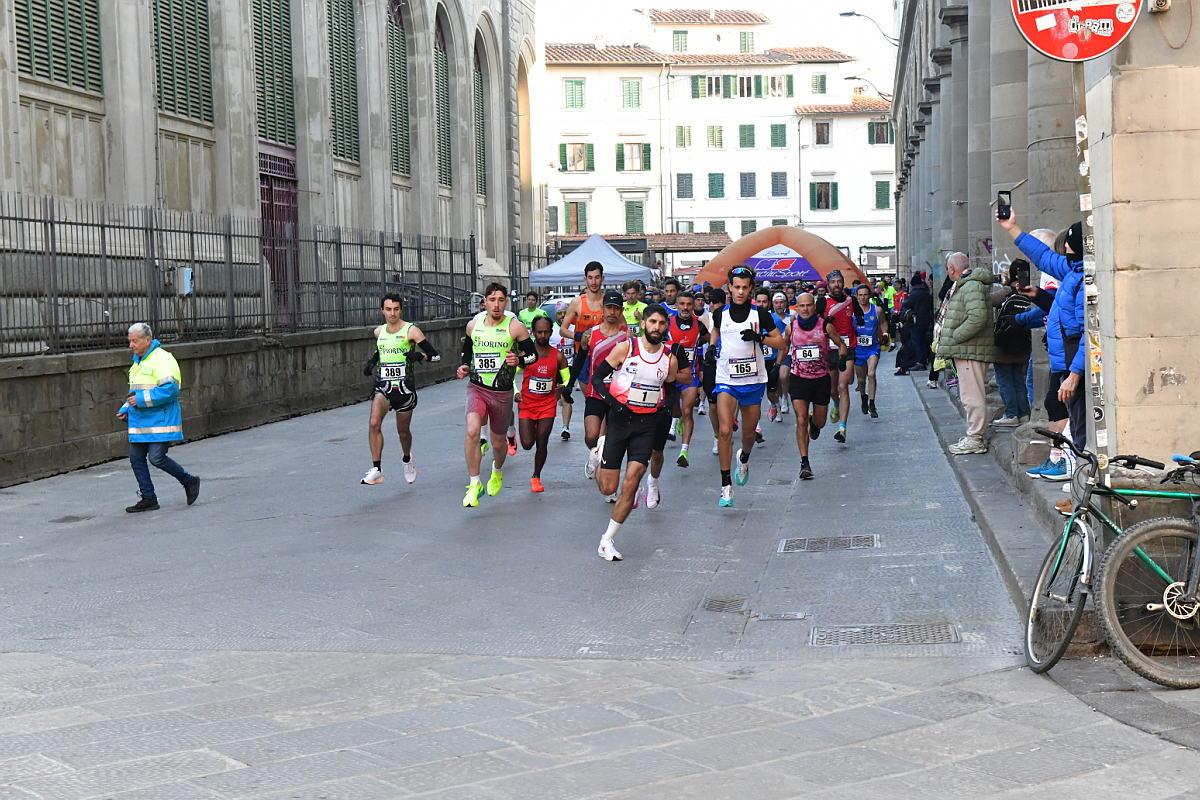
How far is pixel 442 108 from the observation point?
133ft

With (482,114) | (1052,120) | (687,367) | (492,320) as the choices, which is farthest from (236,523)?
(482,114)

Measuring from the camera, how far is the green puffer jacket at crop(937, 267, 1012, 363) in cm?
1440

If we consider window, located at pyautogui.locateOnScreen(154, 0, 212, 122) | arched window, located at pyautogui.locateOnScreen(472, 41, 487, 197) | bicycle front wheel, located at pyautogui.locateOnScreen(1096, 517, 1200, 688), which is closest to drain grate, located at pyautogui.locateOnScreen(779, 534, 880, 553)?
bicycle front wheel, located at pyautogui.locateOnScreen(1096, 517, 1200, 688)

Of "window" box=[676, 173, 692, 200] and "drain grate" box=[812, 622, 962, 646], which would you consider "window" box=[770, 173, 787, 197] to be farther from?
"drain grate" box=[812, 622, 962, 646]

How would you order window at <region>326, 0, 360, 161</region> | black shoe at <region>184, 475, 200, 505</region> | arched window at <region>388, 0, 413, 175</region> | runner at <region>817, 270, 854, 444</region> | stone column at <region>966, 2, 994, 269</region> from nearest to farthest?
1. black shoe at <region>184, 475, 200, 505</region>
2. runner at <region>817, 270, 854, 444</region>
3. stone column at <region>966, 2, 994, 269</region>
4. window at <region>326, 0, 360, 161</region>
5. arched window at <region>388, 0, 413, 175</region>

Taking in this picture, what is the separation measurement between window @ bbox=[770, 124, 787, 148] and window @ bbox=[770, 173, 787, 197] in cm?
153

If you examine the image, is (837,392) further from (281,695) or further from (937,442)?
(281,695)

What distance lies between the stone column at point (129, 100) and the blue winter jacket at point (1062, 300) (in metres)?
15.1

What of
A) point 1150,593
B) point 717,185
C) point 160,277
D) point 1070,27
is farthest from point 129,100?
point 717,185

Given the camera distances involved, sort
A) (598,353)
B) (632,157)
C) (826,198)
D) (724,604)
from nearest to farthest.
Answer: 1. (724,604)
2. (598,353)
3. (632,157)
4. (826,198)

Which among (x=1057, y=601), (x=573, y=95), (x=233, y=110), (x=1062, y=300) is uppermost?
(x=573, y=95)

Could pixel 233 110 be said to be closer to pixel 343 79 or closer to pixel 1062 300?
pixel 343 79

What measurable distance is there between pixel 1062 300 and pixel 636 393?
2.86 metres

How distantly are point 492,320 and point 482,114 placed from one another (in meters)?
32.5
